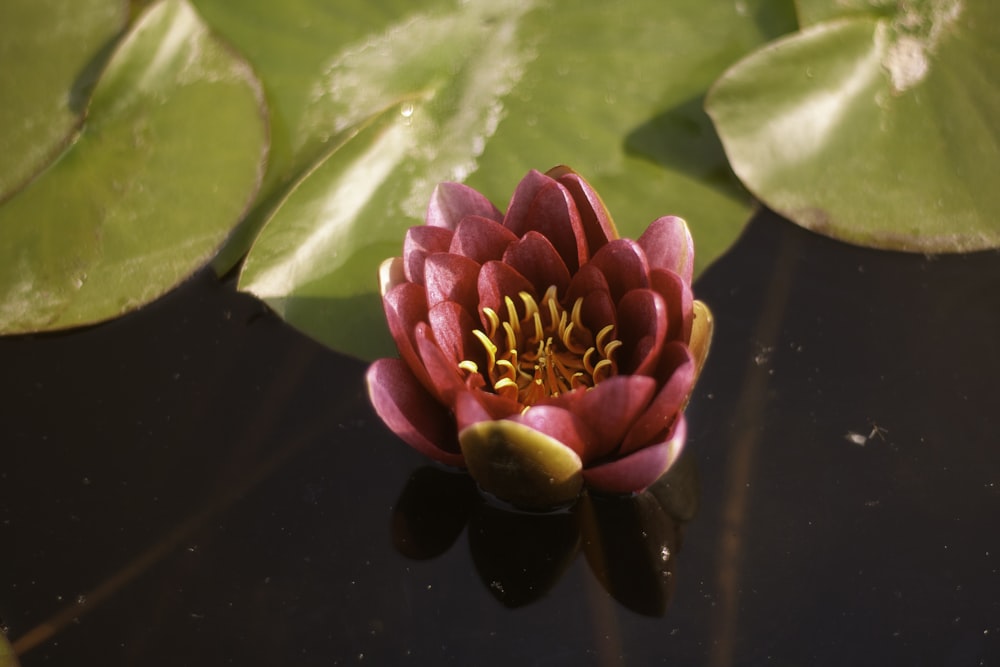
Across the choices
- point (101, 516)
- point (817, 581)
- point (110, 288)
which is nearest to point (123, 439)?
point (101, 516)

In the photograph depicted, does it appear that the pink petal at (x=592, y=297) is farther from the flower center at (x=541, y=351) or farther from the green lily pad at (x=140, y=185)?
the green lily pad at (x=140, y=185)

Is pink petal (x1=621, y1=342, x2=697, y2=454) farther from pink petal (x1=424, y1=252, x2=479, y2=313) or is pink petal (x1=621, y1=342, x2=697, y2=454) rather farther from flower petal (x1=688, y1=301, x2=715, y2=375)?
pink petal (x1=424, y1=252, x2=479, y2=313)

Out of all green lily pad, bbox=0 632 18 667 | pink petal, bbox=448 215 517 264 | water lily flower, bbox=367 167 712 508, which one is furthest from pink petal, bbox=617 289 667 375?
green lily pad, bbox=0 632 18 667

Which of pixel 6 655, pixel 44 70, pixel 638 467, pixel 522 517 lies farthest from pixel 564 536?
pixel 44 70

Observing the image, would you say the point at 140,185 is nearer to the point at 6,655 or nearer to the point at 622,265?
the point at 6,655

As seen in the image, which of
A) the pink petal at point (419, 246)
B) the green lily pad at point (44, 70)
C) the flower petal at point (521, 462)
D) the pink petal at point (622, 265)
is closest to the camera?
the flower petal at point (521, 462)

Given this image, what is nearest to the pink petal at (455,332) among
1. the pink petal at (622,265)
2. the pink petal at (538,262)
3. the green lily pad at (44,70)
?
the pink petal at (538,262)

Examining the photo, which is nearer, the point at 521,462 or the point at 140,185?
the point at 521,462

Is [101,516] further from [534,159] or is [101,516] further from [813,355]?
[813,355]
